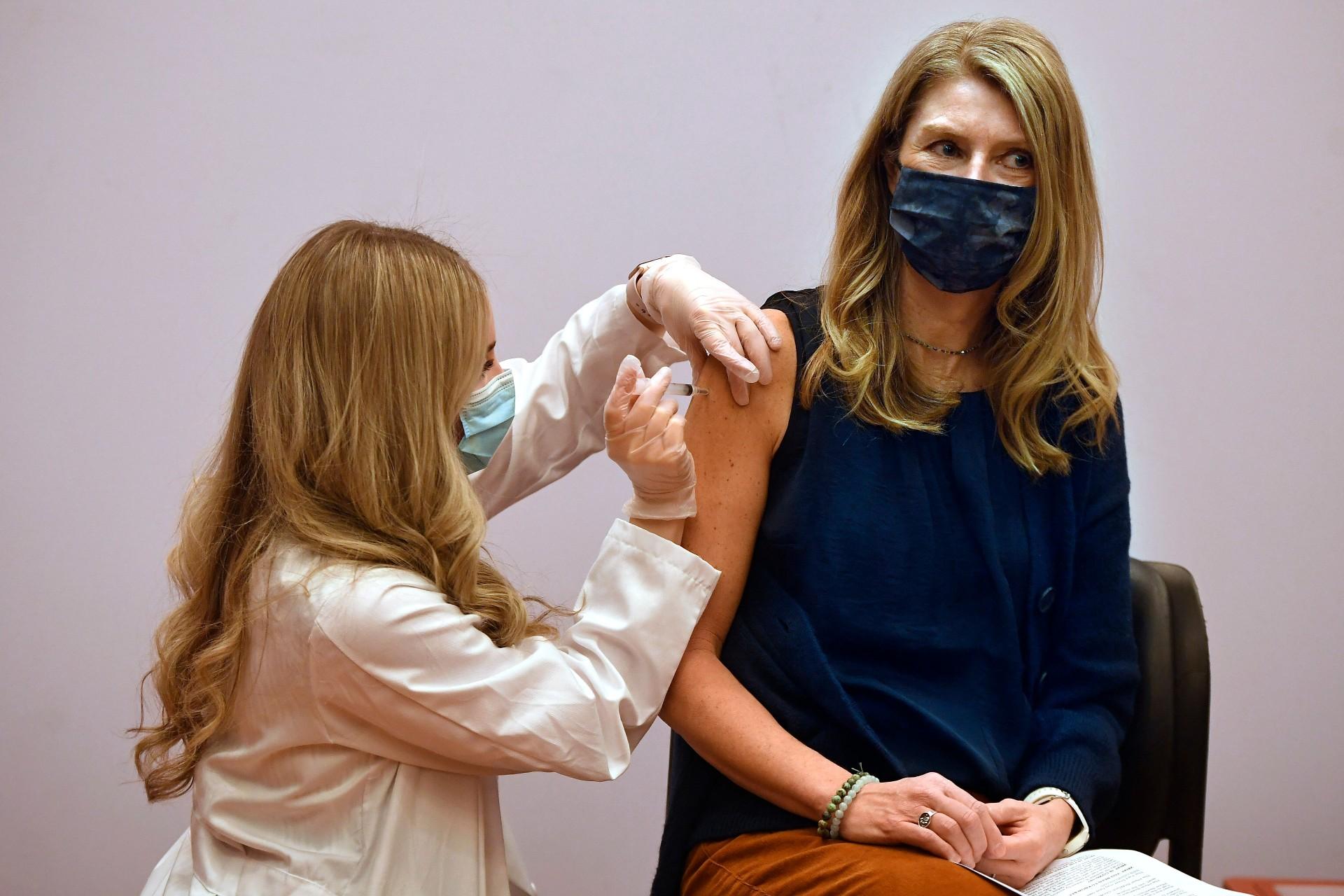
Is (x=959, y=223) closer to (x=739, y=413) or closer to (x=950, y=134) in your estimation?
(x=950, y=134)

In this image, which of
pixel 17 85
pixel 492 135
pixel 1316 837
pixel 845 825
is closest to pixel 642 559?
pixel 845 825

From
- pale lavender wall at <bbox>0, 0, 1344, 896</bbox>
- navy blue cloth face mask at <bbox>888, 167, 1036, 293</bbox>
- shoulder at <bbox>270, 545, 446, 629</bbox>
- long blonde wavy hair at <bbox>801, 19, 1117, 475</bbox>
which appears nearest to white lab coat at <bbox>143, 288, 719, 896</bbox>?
shoulder at <bbox>270, 545, 446, 629</bbox>

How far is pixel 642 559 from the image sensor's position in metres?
1.42

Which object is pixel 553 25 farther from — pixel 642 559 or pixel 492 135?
pixel 642 559

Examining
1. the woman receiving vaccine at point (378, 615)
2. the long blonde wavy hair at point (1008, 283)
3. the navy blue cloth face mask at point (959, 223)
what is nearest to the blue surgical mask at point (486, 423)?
the woman receiving vaccine at point (378, 615)

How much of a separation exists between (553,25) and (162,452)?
106 cm

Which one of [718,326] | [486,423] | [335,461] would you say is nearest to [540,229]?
[486,423]

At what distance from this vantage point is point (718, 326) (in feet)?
4.82

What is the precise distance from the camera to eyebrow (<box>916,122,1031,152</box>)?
1.50 m

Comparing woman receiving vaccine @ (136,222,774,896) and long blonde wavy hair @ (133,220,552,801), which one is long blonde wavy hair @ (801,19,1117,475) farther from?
long blonde wavy hair @ (133,220,552,801)

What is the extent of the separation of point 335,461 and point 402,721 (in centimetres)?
29

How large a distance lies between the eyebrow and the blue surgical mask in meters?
0.65

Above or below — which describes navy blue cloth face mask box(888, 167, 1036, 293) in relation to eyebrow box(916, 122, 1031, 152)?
below

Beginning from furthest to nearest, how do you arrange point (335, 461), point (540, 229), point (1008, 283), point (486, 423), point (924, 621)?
point (540, 229), point (486, 423), point (1008, 283), point (924, 621), point (335, 461)
